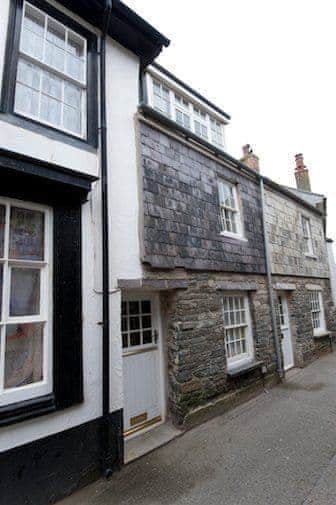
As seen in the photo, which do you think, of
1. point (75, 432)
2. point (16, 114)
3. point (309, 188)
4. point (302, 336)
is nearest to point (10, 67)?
point (16, 114)

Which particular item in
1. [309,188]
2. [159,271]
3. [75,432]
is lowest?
[75,432]

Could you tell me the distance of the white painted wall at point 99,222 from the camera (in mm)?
3172

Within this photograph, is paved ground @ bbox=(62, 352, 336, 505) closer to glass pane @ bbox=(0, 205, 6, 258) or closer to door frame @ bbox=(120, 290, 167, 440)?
door frame @ bbox=(120, 290, 167, 440)

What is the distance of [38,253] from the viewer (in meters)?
3.33

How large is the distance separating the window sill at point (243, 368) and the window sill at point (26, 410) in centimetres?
353

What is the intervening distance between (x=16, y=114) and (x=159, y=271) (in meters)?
3.01

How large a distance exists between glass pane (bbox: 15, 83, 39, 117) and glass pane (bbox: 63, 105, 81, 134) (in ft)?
1.37

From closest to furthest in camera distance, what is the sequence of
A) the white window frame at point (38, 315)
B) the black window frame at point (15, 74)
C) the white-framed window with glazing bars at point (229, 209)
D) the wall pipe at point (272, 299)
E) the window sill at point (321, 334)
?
the white window frame at point (38, 315)
the black window frame at point (15, 74)
the white-framed window with glazing bars at point (229, 209)
the wall pipe at point (272, 299)
the window sill at point (321, 334)

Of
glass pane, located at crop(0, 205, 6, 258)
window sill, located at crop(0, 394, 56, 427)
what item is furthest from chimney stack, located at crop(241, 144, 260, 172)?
window sill, located at crop(0, 394, 56, 427)

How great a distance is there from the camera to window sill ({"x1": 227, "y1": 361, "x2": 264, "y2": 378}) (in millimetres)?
5361

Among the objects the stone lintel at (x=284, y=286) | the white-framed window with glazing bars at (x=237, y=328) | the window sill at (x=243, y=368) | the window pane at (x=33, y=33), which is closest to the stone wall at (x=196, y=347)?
the window sill at (x=243, y=368)

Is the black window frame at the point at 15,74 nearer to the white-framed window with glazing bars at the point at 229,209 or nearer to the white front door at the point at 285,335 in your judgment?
the white-framed window with glazing bars at the point at 229,209

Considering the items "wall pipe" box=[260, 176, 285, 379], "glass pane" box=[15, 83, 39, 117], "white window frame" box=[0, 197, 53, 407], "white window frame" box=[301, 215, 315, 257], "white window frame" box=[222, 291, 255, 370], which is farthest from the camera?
"white window frame" box=[301, 215, 315, 257]

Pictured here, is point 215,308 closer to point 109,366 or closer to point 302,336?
point 109,366
